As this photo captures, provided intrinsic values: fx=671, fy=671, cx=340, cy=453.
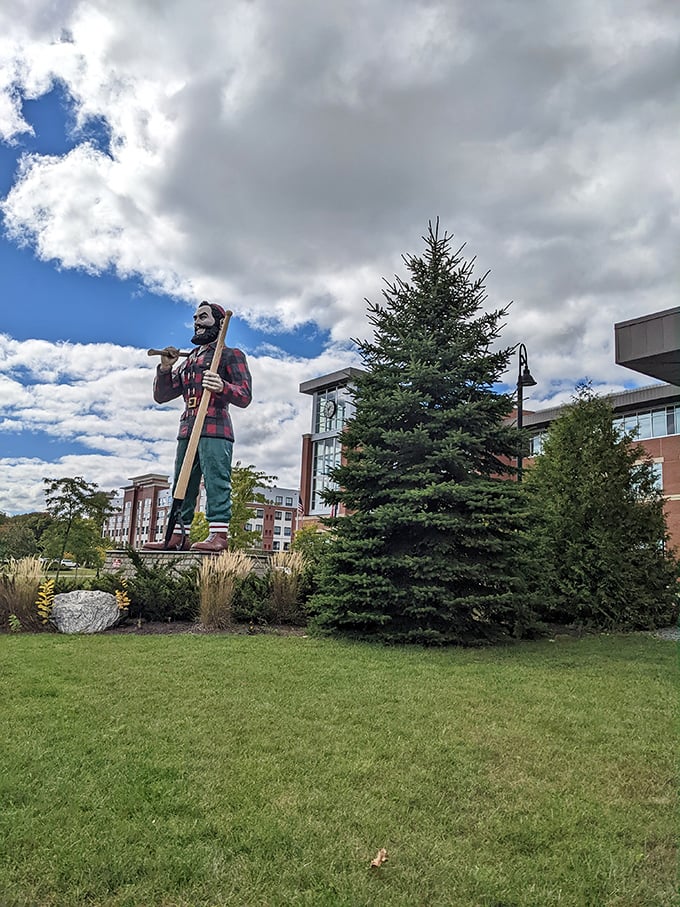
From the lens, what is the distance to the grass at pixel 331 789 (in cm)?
268

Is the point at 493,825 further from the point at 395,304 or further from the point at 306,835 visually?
the point at 395,304

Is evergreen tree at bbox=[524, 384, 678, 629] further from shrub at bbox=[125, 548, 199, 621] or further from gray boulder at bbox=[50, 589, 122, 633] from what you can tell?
gray boulder at bbox=[50, 589, 122, 633]

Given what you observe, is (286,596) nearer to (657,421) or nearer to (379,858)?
(379,858)

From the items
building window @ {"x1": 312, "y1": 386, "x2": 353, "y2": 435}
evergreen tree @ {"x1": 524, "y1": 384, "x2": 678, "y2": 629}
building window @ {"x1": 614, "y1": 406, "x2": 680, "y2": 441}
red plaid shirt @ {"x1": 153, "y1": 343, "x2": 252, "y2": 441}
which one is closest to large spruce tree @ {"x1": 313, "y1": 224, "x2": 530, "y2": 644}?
evergreen tree @ {"x1": 524, "y1": 384, "x2": 678, "y2": 629}

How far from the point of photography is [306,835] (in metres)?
3.04

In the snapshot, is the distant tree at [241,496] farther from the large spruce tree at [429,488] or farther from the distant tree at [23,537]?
the large spruce tree at [429,488]

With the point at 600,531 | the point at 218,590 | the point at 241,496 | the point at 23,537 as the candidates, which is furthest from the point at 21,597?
the point at 23,537

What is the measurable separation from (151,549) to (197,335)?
16.7ft

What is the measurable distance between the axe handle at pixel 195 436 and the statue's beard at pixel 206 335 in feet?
1.42

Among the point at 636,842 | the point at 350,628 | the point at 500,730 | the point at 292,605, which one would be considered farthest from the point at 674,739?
the point at 292,605

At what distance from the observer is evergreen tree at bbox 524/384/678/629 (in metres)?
12.0

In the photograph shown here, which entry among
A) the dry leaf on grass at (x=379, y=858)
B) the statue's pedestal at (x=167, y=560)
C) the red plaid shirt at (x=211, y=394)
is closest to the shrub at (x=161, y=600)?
the statue's pedestal at (x=167, y=560)

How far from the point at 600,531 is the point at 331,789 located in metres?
9.93

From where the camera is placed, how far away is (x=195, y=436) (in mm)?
14898
